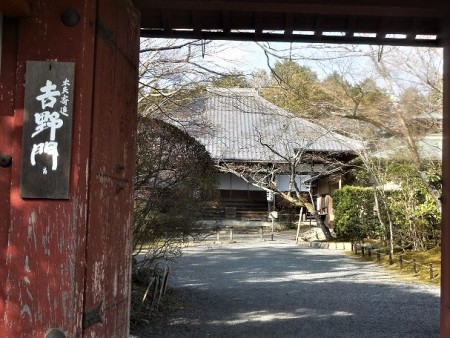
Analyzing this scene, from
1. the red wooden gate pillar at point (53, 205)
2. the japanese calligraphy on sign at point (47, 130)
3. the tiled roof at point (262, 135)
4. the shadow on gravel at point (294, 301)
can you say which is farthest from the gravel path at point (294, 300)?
the tiled roof at point (262, 135)

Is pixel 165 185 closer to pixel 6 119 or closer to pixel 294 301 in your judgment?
pixel 294 301

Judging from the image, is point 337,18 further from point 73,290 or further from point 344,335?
point 344,335

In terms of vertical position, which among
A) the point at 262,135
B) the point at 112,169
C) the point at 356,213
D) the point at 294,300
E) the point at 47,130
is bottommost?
the point at 294,300

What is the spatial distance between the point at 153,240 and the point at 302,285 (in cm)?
428

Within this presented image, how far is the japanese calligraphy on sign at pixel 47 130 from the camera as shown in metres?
2.52

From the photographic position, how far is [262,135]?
68.3 ft

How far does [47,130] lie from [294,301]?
6841 millimetres

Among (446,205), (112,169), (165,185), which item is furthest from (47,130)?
(165,185)

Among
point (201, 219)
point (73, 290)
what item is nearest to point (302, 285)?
point (201, 219)

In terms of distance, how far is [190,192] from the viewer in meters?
7.39

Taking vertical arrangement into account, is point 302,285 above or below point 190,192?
below

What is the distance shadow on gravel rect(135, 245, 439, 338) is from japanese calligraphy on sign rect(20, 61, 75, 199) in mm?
4268

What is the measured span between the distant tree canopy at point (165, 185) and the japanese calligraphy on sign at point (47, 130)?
406 cm

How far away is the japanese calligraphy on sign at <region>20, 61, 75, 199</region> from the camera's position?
2.52 meters
